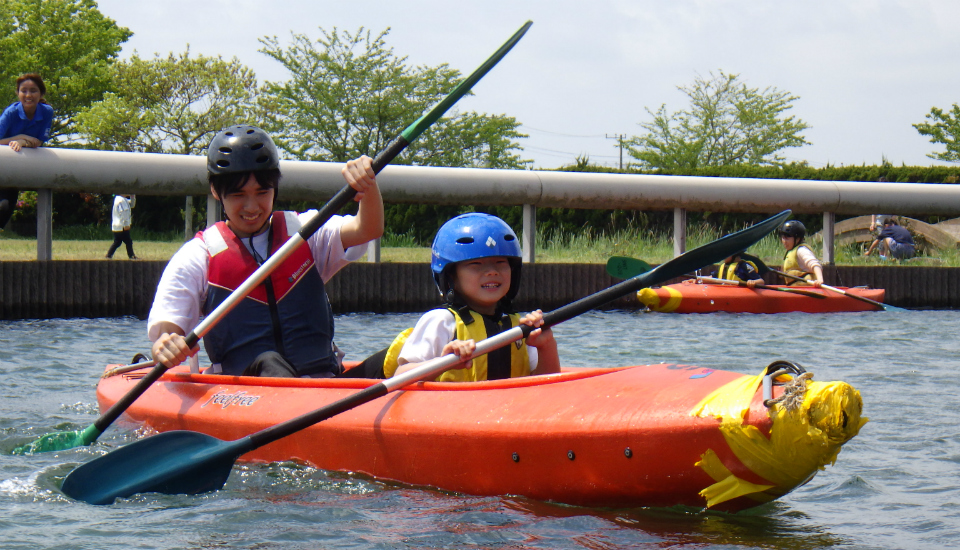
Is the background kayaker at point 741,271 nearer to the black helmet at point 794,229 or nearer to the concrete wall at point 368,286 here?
the black helmet at point 794,229

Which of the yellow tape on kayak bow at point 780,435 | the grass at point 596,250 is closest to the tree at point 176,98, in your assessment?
the grass at point 596,250

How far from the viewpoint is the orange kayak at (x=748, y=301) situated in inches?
483

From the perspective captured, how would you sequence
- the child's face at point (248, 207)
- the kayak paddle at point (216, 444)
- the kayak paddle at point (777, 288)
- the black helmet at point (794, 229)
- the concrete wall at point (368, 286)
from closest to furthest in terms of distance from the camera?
the kayak paddle at point (216, 444)
the child's face at point (248, 207)
the concrete wall at point (368, 286)
the kayak paddle at point (777, 288)
the black helmet at point (794, 229)

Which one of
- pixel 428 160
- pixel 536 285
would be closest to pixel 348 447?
pixel 536 285

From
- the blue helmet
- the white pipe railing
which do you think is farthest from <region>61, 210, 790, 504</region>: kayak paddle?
the white pipe railing

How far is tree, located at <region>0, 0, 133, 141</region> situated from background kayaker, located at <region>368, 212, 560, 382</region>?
1070 inches

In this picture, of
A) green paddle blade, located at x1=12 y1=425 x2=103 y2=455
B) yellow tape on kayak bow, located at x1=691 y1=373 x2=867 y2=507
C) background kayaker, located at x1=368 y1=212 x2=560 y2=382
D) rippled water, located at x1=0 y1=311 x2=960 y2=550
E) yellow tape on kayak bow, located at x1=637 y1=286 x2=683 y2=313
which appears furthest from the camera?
yellow tape on kayak bow, located at x1=637 y1=286 x2=683 y2=313

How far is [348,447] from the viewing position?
4070mm

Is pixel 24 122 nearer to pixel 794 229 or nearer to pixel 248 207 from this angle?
pixel 248 207

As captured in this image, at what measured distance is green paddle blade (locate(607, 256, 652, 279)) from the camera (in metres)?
4.96

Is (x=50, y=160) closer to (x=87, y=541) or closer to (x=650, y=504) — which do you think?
(x=87, y=541)

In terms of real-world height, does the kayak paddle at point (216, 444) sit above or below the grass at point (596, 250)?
below

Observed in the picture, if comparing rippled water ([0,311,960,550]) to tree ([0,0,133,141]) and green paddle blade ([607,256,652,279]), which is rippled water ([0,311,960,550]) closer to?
green paddle blade ([607,256,652,279])

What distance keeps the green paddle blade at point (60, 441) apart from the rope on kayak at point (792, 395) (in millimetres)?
3074
